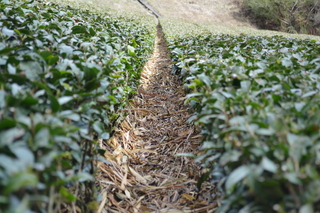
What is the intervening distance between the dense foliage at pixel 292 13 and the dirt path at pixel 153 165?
917 inches

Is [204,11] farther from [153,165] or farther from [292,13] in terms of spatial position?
[153,165]

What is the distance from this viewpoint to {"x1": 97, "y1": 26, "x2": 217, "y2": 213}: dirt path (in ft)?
4.40

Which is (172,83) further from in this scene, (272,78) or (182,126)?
(272,78)

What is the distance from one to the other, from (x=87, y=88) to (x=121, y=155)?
2.93ft

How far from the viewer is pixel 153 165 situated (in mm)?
1730

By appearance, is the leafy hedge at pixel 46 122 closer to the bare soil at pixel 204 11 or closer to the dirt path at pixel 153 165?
the dirt path at pixel 153 165

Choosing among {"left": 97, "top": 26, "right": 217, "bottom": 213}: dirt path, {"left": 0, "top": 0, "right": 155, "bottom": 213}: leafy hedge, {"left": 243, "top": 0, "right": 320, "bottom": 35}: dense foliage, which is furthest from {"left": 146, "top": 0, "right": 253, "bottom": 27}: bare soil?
{"left": 0, "top": 0, "right": 155, "bottom": 213}: leafy hedge

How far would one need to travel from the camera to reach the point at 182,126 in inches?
88.9

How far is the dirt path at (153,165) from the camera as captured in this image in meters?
1.34

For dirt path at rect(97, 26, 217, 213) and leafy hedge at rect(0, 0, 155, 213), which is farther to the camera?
dirt path at rect(97, 26, 217, 213)

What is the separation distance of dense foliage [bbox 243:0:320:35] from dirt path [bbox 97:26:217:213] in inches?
917

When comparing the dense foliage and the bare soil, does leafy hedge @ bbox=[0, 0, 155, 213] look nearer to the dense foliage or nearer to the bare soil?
the bare soil

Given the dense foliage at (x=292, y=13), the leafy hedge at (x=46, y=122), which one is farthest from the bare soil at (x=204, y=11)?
the leafy hedge at (x=46, y=122)

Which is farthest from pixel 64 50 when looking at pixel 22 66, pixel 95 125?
pixel 95 125
